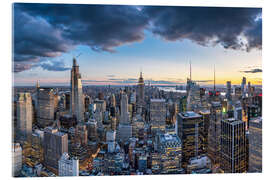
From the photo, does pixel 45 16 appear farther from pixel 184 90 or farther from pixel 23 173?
pixel 184 90

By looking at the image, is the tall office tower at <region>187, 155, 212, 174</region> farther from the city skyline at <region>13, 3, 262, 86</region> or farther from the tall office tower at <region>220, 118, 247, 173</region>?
the city skyline at <region>13, 3, 262, 86</region>

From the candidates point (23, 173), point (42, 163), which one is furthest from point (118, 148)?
point (23, 173)

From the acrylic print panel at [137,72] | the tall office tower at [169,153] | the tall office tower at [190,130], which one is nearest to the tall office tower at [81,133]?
the acrylic print panel at [137,72]

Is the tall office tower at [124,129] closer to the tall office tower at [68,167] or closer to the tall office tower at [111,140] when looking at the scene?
the tall office tower at [111,140]

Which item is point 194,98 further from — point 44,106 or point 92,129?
point 44,106

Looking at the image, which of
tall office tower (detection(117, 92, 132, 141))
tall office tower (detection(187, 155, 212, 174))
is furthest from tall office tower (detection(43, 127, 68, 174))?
tall office tower (detection(187, 155, 212, 174))

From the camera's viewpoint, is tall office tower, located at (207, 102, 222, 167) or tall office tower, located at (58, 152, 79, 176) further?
tall office tower, located at (207, 102, 222, 167)
